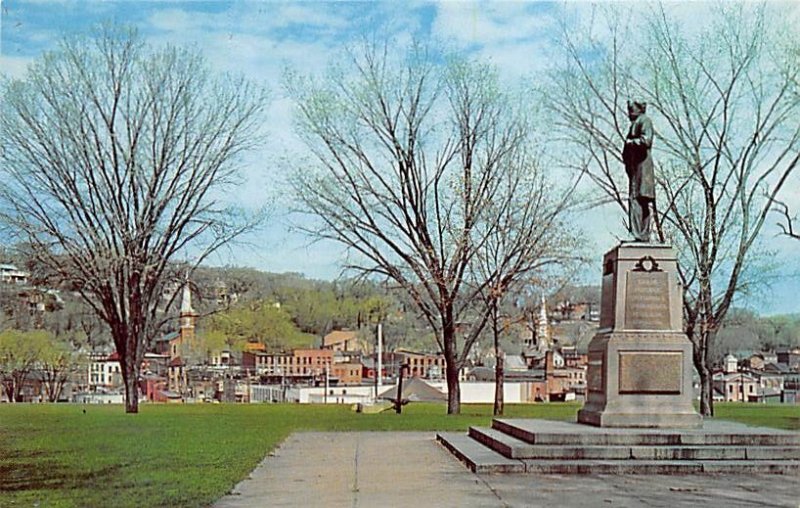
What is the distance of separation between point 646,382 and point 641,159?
3208 millimetres

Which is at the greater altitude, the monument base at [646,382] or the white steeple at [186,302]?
the white steeple at [186,302]

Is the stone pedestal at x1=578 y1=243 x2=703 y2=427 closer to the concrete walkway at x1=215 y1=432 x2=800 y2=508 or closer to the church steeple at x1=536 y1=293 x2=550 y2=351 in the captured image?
the concrete walkway at x1=215 y1=432 x2=800 y2=508

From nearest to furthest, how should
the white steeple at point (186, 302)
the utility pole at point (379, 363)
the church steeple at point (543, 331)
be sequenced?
the white steeple at point (186, 302) → the church steeple at point (543, 331) → the utility pole at point (379, 363)

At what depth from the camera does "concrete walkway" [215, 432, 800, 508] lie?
897 cm

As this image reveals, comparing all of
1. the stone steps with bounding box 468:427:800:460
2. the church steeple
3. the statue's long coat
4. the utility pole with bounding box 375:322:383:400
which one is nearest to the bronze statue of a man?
the statue's long coat

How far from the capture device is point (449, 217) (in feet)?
88.7

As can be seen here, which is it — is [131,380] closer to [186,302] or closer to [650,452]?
[186,302]

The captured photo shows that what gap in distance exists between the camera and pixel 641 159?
15.0 metres

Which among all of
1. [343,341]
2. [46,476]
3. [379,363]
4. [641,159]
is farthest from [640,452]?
[343,341]

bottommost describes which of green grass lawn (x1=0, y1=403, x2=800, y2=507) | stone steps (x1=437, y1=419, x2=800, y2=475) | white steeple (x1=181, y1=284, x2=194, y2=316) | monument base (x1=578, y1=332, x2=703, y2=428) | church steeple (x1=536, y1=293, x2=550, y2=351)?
green grass lawn (x1=0, y1=403, x2=800, y2=507)

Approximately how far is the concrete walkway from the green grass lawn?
0.50 metres

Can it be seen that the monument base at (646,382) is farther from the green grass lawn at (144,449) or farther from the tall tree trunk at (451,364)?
the tall tree trunk at (451,364)

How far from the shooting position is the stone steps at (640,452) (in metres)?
11.4

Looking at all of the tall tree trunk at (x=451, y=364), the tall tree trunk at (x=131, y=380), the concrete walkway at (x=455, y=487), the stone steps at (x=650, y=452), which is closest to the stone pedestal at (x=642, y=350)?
the stone steps at (x=650, y=452)
